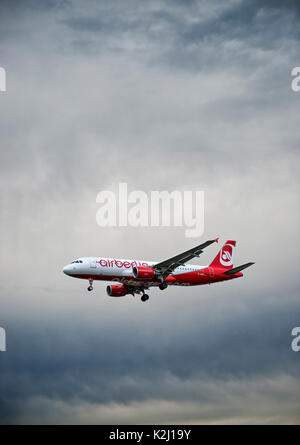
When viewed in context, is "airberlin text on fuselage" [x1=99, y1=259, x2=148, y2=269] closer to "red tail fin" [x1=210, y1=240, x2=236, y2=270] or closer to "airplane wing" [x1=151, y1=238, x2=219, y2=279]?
"airplane wing" [x1=151, y1=238, x2=219, y2=279]

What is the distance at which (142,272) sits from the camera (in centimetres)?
9331

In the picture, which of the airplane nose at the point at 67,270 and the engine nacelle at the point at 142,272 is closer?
the airplane nose at the point at 67,270

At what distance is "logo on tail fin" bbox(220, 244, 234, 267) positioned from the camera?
106 metres

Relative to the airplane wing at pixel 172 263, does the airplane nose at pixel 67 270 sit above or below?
below

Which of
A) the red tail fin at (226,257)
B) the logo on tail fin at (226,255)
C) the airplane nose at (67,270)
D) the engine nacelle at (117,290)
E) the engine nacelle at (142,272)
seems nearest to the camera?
the airplane nose at (67,270)

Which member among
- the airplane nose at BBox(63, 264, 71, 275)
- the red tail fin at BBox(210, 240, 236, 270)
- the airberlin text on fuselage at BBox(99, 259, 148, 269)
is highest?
the red tail fin at BBox(210, 240, 236, 270)

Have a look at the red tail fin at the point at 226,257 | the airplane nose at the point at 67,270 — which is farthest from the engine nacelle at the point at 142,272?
the red tail fin at the point at 226,257

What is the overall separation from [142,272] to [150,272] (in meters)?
1.33

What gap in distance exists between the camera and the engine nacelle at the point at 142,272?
93062 millimetres

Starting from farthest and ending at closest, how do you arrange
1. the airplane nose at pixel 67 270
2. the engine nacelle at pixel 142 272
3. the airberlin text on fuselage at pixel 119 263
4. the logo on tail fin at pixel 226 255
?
1. the logo on tail fin at pixel 226 255
2. the engine nacelle at pixel 142 272
3. the airberlin text on fuselage at pixel 119 263
4. the airplane nose at pixel 67 270

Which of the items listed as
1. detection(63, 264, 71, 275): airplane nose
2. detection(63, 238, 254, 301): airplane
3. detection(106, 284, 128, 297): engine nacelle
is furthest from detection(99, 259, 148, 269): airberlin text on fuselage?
detection(106, 284, 128, 297): engine nacelle

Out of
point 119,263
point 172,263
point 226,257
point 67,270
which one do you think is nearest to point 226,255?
point 226,257

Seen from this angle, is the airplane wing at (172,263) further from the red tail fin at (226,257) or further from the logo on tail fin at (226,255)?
the logo on tail fin at (226,255)
